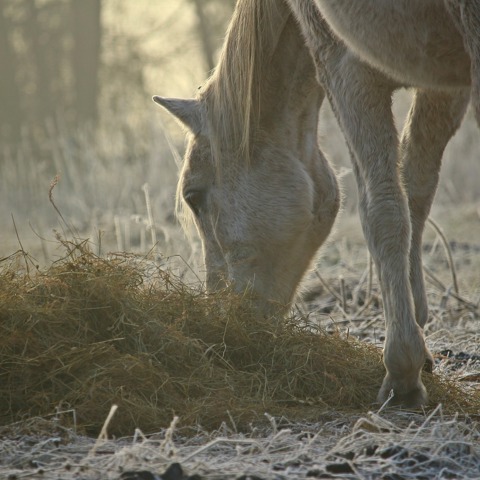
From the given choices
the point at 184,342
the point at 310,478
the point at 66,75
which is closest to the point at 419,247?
the point at 184,342

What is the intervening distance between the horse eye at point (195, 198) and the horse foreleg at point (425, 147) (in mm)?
955

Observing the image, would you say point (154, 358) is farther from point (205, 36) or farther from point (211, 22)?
point (211, 22)

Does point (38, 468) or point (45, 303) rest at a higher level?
point (45, 303)

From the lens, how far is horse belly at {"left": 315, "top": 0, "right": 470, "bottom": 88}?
2943 millimetres

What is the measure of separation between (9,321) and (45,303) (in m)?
0.17

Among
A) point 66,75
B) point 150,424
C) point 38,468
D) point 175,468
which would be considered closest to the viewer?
point 175,468

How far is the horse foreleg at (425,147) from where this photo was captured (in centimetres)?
404

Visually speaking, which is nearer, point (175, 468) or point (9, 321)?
point (175, 468)

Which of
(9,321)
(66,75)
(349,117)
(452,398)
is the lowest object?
(452,398)

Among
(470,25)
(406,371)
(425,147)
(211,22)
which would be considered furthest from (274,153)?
(211,22)

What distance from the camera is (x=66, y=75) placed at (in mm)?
20766

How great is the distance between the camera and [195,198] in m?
4.19

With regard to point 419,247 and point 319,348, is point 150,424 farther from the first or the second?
point 419,247

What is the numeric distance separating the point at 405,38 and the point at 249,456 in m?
1.52
